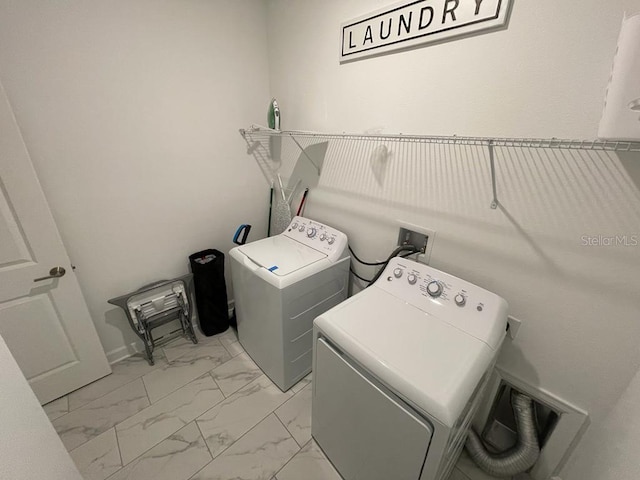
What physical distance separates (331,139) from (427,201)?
0.80m

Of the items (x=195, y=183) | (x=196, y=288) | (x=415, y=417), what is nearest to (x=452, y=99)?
(x=415, y=417)

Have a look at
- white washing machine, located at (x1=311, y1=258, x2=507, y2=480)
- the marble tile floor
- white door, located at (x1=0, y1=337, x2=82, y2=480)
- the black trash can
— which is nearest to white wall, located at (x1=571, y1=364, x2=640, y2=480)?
white washing machine, located at (x1=311, y1=258, x2=507, y2=480)

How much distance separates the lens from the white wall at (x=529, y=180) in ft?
2.91

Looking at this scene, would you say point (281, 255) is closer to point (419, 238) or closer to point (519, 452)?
point (419, 238)

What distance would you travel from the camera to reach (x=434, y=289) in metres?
1.21

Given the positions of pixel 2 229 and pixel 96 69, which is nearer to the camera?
pixel 2 229

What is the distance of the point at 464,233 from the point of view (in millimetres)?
1267

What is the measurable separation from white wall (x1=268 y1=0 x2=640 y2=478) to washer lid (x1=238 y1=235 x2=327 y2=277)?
0.54 m

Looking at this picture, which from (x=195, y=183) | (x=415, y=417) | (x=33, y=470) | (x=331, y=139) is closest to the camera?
(x=33, y=470)

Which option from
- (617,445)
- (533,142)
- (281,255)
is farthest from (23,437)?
(617,445)

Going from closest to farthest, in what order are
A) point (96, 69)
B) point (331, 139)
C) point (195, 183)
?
point (96, 69)
point (331, 139)
point (195, 183)

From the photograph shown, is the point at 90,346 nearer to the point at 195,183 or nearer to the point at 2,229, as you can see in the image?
the point at 2,229

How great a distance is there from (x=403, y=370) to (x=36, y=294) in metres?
1.96

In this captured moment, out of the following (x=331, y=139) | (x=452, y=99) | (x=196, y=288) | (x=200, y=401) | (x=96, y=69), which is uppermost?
(x=96, y=69)
